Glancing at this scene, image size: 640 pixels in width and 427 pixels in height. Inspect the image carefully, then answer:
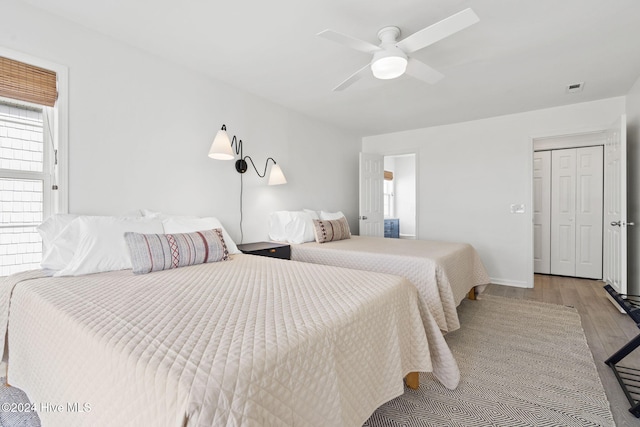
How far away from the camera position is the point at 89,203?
87.4 inches

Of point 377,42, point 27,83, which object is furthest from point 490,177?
point 27,83

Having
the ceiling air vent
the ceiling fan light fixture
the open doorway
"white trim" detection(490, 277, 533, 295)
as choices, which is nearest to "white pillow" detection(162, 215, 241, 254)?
the ceiling fan light fixture

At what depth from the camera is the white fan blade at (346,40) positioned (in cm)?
175

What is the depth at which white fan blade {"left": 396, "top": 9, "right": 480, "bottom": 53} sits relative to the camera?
159 cm

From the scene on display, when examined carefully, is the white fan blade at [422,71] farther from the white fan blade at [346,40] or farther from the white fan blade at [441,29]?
the white fan blade at [346,40]

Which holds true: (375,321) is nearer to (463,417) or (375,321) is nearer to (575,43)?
(463,417)

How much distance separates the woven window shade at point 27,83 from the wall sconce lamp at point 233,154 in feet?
3.74

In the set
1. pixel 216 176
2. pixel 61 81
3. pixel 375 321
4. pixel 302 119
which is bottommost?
pixel 375 321

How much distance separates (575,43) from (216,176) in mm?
3300

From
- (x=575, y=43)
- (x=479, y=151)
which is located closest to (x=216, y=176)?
(x=575, y=43)

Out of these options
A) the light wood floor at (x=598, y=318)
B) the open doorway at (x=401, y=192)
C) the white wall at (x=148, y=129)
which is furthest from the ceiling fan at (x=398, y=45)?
the open doorway at (x=401, y=192)

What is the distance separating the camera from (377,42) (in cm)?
232

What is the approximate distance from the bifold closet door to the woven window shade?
613 cm

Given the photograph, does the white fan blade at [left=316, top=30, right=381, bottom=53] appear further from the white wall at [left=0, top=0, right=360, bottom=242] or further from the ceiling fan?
the white wall at [left=0, top=0, right=360, bottom=242]
